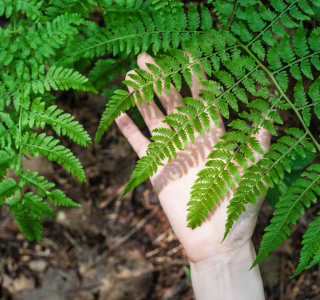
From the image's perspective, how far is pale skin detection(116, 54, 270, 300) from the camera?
221 cm

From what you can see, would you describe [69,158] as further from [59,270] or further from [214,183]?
[59,270]

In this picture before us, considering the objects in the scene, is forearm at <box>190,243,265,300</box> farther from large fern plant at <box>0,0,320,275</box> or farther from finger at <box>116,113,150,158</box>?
finger at <box>116,113,150,158</box>

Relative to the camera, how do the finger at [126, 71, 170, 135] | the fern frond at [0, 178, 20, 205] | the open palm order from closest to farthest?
the fern frond at [0, 178, 20, 205] → the open palm → the finger at [126, 71, 170, 135]

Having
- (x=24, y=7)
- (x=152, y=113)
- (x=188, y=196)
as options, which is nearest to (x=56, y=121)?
(x=152, y=113)

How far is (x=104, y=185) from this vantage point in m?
3.81

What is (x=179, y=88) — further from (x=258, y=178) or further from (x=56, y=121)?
(x=56, y=121)

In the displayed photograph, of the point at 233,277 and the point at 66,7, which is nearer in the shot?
the point at 66,7

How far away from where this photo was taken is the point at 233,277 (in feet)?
7.40

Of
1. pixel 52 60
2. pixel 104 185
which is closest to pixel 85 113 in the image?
pixel 104 185

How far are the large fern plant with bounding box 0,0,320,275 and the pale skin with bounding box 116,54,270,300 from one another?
32 cm

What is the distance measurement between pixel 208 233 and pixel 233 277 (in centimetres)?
47

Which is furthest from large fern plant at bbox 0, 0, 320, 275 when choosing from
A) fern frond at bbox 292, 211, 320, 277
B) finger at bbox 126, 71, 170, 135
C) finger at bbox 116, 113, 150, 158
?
finger at bbox 116, 113, 150, 158

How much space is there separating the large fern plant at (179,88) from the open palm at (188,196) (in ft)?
0.96

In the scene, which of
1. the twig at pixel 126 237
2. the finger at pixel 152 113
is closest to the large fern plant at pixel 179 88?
the finger at pixel 152 113
